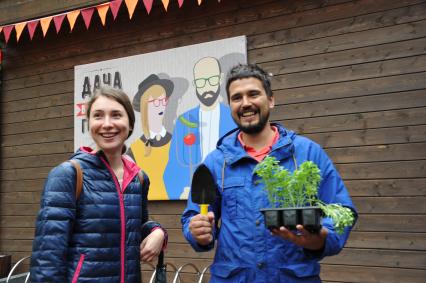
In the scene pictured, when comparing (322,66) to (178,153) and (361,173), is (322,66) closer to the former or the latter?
(361,173)

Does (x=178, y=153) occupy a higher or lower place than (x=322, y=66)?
lower

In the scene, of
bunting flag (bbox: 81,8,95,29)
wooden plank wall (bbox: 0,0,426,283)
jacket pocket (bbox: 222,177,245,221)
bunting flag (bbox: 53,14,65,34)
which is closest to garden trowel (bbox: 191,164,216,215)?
jacket pocket (bbox: 222,177,245,221)

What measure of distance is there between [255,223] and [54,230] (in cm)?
84

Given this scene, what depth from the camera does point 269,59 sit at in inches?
186

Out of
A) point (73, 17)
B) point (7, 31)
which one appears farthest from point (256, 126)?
point (7, 31)

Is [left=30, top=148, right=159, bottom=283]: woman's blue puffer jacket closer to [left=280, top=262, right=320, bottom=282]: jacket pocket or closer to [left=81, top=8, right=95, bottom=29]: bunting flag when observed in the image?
[left=280, top=262, right=320, bottom=282]: jacket pocket

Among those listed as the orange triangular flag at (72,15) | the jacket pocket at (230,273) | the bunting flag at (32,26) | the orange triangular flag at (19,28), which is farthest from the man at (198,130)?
the jacket pocket at (230,273)

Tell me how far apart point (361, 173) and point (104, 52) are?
356 cm

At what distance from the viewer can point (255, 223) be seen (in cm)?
185

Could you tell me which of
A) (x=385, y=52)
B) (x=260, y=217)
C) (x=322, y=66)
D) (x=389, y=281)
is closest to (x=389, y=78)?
(x=385, y=52)

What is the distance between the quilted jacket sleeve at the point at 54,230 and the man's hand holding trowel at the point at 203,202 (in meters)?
0.52

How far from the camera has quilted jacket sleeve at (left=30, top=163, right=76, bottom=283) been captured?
1.77 m

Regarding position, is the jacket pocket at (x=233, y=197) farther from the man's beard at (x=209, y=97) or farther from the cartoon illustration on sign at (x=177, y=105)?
the man's beard at (x=209, y=97)

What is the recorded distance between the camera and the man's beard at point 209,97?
4846mm
